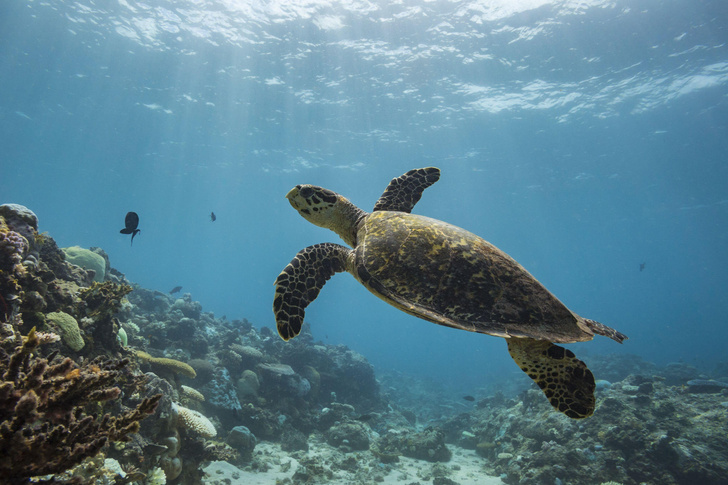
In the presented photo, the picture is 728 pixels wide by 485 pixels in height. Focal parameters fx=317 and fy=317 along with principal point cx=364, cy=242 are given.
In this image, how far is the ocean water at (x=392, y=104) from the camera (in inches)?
733

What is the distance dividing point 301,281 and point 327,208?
4.22ft

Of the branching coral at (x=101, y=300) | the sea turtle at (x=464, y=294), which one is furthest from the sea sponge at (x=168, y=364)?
the sea turtle at (x=464, y=294)

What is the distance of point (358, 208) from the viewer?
4887 mm

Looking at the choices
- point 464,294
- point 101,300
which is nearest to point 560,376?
point 464,294

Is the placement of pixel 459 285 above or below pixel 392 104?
below

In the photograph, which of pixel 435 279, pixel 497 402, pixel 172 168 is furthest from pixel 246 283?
pixel 435 279

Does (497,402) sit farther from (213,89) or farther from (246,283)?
(246,283)

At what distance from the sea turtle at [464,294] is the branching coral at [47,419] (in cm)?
187

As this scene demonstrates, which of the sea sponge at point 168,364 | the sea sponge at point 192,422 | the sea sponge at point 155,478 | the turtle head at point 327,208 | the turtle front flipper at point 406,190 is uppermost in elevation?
the turtle front flipper at point 406,190

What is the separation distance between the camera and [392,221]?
4082 millimetres

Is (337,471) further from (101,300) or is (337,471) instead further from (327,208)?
(327,208)

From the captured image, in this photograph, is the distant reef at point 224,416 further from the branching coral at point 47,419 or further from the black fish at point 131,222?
the black fish at point 131,222

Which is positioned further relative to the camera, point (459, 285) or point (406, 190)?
point (406, 190)

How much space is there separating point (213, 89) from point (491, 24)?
2072cm
